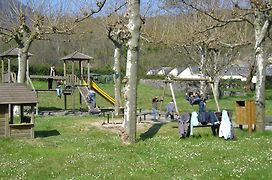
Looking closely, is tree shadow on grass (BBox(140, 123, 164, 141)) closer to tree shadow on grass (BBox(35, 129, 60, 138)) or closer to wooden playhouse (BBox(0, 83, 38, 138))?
tree shadow on grass (BBox(35, 129, 60, 138))

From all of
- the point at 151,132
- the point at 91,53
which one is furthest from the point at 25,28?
the point at 91,53

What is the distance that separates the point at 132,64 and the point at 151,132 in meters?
4.96

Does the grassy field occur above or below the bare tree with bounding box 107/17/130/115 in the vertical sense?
below

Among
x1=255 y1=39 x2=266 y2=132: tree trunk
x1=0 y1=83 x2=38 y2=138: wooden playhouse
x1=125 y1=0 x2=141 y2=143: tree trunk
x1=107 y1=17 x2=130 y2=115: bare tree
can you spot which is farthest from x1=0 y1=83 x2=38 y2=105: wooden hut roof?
x1=255 y1=39 x2=266 y2=132: tree trunk

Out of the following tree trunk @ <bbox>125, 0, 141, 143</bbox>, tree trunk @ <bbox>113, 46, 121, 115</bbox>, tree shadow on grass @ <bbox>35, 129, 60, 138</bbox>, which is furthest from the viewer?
tree trunk @ <bbox>113, 46, 121, 115</bbox>

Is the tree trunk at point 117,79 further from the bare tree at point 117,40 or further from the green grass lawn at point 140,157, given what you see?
the green grass lawn at point 140,157

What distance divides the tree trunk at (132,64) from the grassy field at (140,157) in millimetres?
824

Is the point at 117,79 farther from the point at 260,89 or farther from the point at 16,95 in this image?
the point at 260,89

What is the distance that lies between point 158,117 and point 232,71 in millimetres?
71982

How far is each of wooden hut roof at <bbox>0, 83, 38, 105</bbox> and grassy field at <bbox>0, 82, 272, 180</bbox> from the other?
160 cm

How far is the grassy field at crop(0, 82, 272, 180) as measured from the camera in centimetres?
1161

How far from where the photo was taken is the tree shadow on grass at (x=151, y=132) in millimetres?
19188

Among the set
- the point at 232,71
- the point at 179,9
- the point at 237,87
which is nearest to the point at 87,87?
the point at 179,9

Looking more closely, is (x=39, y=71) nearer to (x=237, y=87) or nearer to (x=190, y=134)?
(x=237, y=87)
